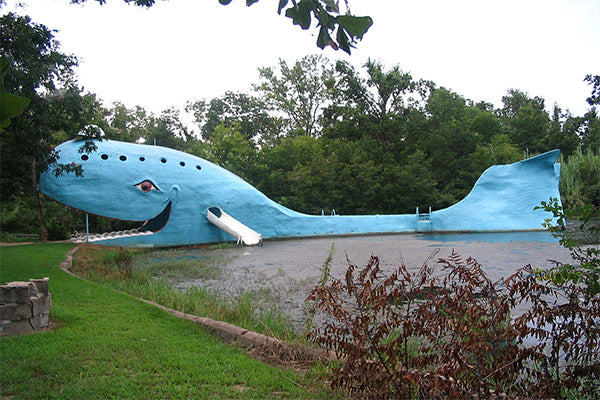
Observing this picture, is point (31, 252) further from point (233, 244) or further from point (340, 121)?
point (340, 121)

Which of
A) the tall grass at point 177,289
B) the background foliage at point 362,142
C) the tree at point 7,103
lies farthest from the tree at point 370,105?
the tree at point 7,103

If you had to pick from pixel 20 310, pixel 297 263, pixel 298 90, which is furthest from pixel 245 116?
pixel 20 310

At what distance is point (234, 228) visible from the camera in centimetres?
1596

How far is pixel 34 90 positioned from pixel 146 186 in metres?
6.55

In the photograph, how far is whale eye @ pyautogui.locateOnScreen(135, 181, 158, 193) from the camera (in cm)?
1465

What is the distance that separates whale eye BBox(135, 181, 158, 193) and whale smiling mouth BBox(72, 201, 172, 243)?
917 millimetres

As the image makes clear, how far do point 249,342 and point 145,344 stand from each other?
0.90 meters

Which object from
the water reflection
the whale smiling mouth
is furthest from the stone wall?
the water reflection

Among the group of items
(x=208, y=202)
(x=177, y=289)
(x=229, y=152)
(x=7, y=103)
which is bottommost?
(x=177, y=289)

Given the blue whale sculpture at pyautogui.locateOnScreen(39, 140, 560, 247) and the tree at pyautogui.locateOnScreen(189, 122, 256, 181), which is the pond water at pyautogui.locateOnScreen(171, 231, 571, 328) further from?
the tree at pyautogui.locateOnScreen(189, 122, 256, 181)

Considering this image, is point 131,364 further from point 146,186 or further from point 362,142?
point 362,142

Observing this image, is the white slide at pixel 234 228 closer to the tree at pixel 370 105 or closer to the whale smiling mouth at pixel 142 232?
the whale smiling mouth at pixel 142 232

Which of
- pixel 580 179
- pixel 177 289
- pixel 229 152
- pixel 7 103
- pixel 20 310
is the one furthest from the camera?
pixel 580 179

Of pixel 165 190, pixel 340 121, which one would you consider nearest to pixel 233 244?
pixel 165 190
